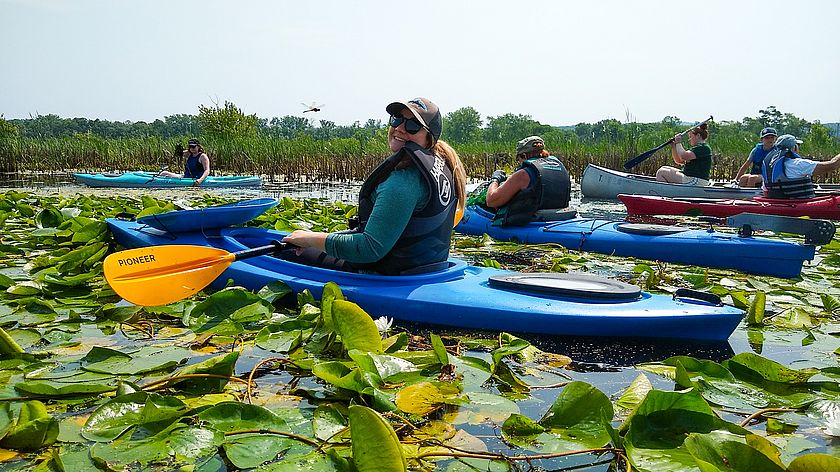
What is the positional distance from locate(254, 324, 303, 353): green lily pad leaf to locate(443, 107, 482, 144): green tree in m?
88.5

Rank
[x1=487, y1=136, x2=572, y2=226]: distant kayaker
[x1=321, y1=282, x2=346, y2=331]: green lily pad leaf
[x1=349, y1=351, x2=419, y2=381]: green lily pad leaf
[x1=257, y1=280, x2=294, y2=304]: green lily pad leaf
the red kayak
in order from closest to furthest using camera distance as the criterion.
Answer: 1. [x1=349, y1=351, x2=419, y2=381]: green lily pad leaf
2. [x1=321, y1=282, x2=346, y2=331]: green lily pad leaf
3. [x1=257, y1=280, x2=294, y2=304]: green lily pad leaf
4. [x1=487, y1=136, x2=572, y2=226]: distant kayaker
5. the red kayak

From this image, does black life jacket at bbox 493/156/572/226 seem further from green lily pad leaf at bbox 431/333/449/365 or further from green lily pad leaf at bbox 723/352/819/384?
green lily pad leaf at bbox 431/333/449/365

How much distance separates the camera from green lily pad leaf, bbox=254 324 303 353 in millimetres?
2765

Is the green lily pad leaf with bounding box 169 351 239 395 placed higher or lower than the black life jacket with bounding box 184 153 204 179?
lower

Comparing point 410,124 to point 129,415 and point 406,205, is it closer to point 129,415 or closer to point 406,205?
point 406,205

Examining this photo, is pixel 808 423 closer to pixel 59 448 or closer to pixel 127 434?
pixel 127 434

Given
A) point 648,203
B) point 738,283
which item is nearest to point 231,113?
point 648,203

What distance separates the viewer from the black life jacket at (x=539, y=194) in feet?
20.2

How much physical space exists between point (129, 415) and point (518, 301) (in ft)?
6.06

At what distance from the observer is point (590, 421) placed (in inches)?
77.1

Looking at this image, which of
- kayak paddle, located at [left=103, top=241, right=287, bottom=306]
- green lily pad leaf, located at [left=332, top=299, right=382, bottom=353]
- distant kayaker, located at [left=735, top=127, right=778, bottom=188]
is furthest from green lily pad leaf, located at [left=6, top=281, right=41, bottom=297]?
A: distant kayaker, located at [left=735, top=127, right=778, bottom=188]

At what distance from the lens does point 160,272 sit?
3246 millimetres

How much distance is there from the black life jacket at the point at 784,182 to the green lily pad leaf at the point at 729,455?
24.5 ft

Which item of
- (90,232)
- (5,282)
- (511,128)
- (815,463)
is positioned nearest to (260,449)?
(815,463)
